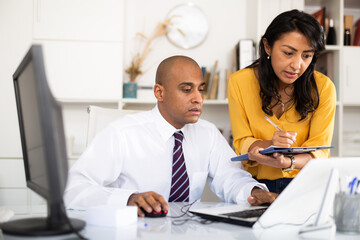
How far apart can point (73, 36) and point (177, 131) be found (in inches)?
69.9

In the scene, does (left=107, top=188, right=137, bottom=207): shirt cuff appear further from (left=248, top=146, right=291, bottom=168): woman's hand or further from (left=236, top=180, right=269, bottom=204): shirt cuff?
(left=248, top=146, right=291, bottom=168): woman's hand

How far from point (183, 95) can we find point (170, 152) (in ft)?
0.78

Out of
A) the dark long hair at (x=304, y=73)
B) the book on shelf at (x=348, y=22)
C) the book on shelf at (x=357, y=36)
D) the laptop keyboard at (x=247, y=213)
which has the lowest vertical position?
the laptop keyboard at (x=247, y=213)

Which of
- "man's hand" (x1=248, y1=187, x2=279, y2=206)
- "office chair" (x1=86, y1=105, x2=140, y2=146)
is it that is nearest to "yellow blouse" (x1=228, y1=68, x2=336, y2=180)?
"man's hand" (x1=248, y1=187, x2=279, y2=206)

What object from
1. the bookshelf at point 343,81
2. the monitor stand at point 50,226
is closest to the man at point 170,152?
the monitor stand at point 50,226

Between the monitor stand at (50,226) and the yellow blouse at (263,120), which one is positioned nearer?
the monitor stand at (50,226)

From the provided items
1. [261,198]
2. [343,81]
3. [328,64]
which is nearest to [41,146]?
[261,198]

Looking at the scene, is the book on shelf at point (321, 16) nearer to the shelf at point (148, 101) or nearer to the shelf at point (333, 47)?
the shelf at point (333, 47)

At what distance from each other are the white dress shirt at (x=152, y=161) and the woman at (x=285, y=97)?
17 centimetres

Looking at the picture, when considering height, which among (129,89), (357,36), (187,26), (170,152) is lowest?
(170,152)

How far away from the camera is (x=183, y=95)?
1668 millimetres

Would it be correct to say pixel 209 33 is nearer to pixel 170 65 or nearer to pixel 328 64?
pixel 328 64

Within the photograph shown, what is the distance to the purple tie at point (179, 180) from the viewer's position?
1.60 m

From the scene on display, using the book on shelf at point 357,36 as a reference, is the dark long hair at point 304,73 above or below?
below
